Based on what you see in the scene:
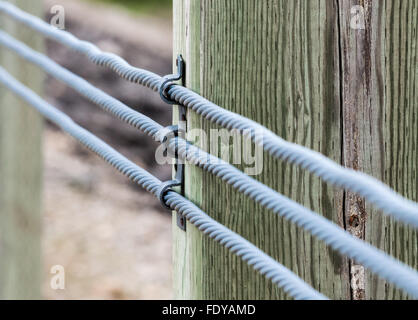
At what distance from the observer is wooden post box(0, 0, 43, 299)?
207 cm

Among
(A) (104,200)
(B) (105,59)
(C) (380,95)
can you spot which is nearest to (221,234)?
(C) (380,95)

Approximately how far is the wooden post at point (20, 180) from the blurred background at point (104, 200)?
2.88ft

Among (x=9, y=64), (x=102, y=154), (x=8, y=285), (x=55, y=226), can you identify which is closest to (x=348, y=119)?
(x=102, y=154)

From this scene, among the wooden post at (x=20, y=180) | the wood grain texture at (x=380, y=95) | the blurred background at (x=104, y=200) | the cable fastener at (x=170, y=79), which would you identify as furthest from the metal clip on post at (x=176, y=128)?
the blurred background at (x=104, y=200)

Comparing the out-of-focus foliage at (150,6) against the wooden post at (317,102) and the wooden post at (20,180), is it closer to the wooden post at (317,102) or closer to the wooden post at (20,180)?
the wooden post at (20,180)

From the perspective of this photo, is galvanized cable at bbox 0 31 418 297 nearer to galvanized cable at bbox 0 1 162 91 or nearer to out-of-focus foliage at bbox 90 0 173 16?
galvanized cable at bbox 0 1 162 91

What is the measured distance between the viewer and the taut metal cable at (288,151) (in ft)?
2.04

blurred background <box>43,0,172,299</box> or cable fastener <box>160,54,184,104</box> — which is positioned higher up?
blurred background <box>43,0,172,299</box>

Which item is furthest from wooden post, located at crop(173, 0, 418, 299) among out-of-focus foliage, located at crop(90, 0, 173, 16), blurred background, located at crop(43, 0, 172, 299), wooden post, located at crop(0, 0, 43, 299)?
out-of-focus foliage, located at crop(90, 0, 173, 16)

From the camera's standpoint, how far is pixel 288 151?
74 centimetres

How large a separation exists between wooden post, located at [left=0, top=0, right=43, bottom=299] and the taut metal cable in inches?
37.0

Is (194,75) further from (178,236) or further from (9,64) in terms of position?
(9,64)

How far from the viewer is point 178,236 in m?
1.01

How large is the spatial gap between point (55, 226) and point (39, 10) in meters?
1.67
